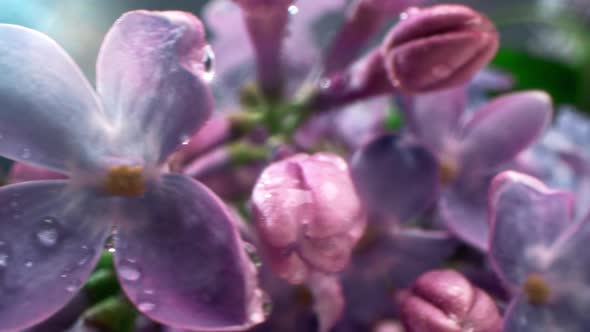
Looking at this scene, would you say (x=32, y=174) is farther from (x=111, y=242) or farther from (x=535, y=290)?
(x=535, y=290)

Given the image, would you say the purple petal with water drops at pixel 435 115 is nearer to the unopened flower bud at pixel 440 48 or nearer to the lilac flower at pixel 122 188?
the unopened flower bud at pixel 440 48

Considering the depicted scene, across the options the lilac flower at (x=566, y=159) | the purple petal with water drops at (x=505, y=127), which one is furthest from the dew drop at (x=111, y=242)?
the lilac flower at (x=566, y=159)

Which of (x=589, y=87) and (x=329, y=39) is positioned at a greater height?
(x=329, y=39)

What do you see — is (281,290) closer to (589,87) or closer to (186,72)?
(186,72)

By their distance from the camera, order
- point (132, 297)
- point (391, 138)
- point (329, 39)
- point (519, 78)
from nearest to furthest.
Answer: point (132, 297) < point (391, 138) < point (329, 39) < point (519, 78)

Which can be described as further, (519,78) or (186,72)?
(519,78)

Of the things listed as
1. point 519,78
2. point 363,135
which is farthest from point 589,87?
point 363,135

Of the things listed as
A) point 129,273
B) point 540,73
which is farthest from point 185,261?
point 540,73
